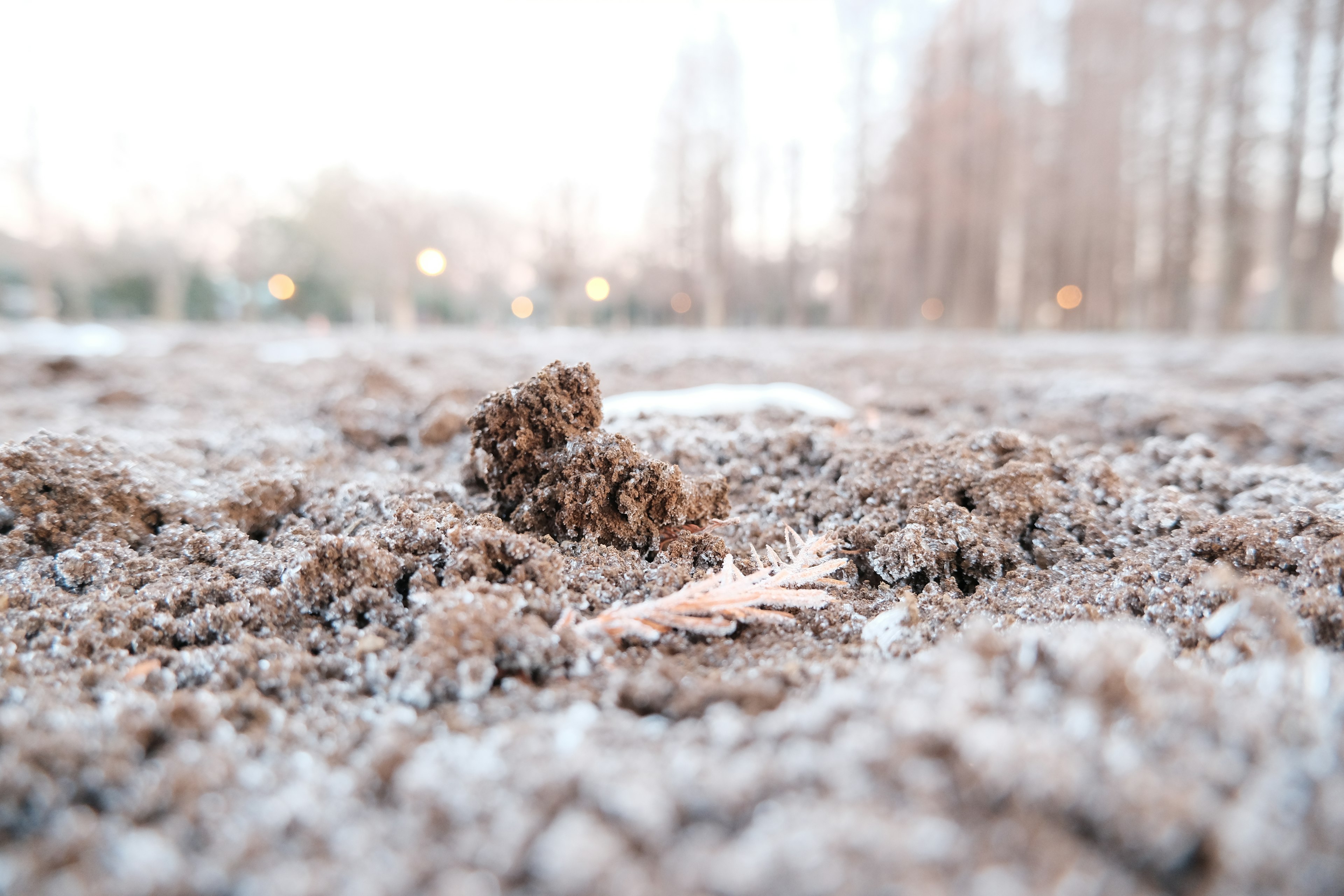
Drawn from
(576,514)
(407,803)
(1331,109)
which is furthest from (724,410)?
(1331,109)

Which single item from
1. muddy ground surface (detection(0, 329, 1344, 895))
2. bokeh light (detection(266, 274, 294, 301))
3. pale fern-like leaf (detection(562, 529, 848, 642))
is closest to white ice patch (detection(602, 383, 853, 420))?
muddy ground surface (detection(0, 329, 1344, 895))

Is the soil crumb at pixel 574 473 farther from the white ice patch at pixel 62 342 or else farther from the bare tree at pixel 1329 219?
the bare tree at pixel 1329 219

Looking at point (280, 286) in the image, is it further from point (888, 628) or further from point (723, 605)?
point (888, 628)

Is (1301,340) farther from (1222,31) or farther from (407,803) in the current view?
(407,803)

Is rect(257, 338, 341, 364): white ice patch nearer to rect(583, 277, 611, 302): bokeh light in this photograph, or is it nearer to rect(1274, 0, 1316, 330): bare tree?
rect(583, 277, 611, 302): bokeh light

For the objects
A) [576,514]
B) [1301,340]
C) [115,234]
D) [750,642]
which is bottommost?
[750,642]

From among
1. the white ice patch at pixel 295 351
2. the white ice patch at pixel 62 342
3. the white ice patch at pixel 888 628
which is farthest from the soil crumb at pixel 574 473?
the white ice patch at pixel 62 342
